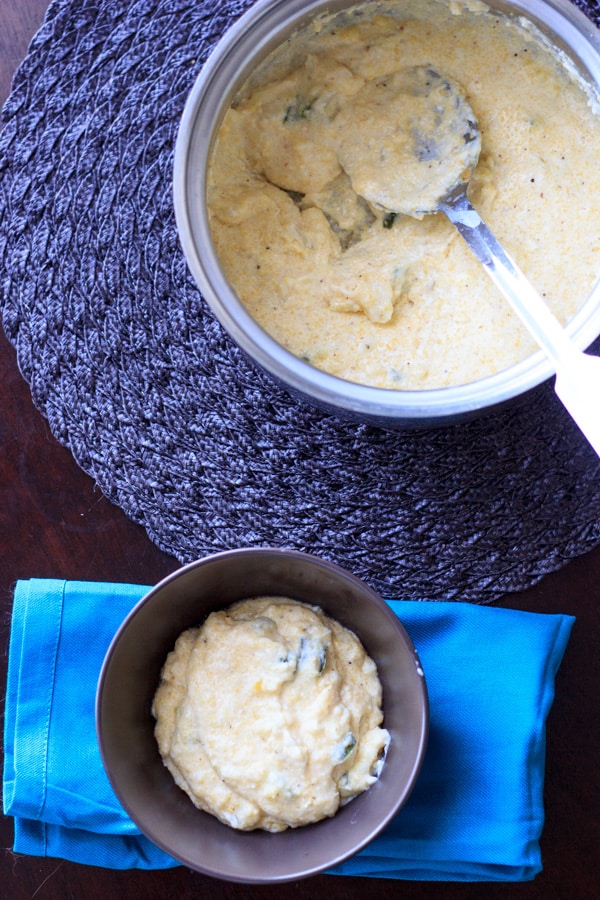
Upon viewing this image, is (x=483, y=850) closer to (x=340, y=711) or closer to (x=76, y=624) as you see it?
(x=340, y=711)

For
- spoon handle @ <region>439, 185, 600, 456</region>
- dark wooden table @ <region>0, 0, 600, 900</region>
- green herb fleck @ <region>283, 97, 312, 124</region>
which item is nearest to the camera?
spoon handle @ <region>439, 185, 600, 456</region>

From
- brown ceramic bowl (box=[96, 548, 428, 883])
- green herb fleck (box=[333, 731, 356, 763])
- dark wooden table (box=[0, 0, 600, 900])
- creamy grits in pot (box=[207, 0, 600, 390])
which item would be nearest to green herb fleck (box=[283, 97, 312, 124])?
creamy grits in pot (box=[207, 0, 600, 390])

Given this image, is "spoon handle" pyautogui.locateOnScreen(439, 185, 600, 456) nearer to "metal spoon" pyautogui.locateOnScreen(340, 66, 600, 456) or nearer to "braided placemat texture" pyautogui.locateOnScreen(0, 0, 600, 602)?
"metal spoon" pyautogui.locateOnScreen(340, 66, 600, 456)

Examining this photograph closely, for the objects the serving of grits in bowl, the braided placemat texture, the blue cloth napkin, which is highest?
the serving of grits in bowl

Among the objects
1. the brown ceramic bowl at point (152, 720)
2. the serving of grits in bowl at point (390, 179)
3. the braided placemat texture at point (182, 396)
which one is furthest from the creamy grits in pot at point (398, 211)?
the brown ceramic bowl at point (152, 720)

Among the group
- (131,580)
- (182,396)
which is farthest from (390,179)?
(131,580)

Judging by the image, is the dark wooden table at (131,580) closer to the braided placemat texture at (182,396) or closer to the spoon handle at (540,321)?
the braided placemat texture at (182,396)

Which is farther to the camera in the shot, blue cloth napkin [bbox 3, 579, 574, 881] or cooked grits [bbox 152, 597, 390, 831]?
blue cloth napkin [bbox 3, 579, 574, 881]

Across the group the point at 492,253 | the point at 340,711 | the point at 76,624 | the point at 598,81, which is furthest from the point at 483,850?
the point at 598,81
